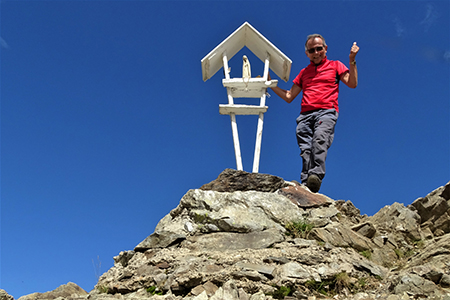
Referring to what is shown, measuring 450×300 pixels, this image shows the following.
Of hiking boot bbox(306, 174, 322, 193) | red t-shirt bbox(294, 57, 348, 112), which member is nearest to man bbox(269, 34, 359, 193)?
red t-shirt bbox(294, 57, 348, 112)

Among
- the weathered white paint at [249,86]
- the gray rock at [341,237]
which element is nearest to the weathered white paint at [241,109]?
the weathered white paint at [249,86]

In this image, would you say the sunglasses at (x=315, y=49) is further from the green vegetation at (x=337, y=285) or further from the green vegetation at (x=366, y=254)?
the green vegetation at (x=337, y=285)

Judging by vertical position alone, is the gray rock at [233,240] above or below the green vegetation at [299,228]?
below

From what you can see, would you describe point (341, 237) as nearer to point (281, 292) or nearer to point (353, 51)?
point (281, 292)

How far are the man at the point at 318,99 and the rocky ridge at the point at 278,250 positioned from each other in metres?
0.80

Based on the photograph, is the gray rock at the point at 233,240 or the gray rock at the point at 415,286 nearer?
the gray rock at the point at 415,286

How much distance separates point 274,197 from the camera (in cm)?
814

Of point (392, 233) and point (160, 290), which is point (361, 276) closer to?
point (392, 233)

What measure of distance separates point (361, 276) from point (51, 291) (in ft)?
15.1

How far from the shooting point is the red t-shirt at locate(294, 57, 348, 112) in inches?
357

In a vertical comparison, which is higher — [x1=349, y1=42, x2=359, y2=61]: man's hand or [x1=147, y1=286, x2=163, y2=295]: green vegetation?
[x1=349, y1=42, x2=359, y2=61]: man's hand

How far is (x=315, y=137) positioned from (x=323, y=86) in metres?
1.11

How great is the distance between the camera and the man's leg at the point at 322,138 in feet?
27.9

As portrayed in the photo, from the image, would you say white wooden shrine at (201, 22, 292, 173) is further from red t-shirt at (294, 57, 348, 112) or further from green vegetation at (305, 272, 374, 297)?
green vegetation at (305, 272, 374, 297)
